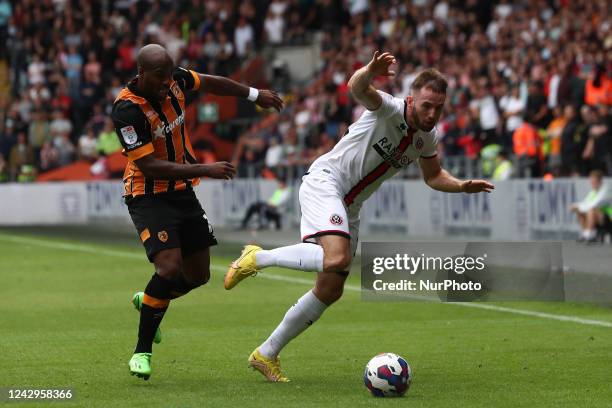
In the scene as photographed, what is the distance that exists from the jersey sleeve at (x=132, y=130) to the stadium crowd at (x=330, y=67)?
520 inches

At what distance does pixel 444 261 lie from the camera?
31.6 feet

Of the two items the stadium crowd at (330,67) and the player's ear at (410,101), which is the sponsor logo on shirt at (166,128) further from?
the stadium crowd at (330,67)

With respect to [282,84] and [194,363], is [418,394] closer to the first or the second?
[194,363]

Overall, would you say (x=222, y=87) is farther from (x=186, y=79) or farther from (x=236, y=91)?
(x=186, y=79)

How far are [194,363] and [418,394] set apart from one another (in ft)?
6.87

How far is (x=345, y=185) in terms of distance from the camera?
29.8ft

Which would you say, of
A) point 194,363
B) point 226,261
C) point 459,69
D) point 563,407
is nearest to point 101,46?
point 459,69

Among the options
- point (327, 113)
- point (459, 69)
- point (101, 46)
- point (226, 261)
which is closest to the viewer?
point (226, 261)

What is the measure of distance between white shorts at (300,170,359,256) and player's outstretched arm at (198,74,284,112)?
0.82 m

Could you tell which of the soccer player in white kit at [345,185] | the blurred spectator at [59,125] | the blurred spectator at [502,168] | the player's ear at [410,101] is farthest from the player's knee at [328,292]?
the blurred spectator at [59,125]

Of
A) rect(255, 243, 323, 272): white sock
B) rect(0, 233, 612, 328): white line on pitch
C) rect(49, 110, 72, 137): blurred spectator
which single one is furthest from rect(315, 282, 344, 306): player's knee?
rect(49, 110, 72, 137): blurred spectator

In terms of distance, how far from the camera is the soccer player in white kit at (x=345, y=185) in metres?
8.55

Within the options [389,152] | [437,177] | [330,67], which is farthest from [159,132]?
[330,67]

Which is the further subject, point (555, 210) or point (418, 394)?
point (555, 210)
